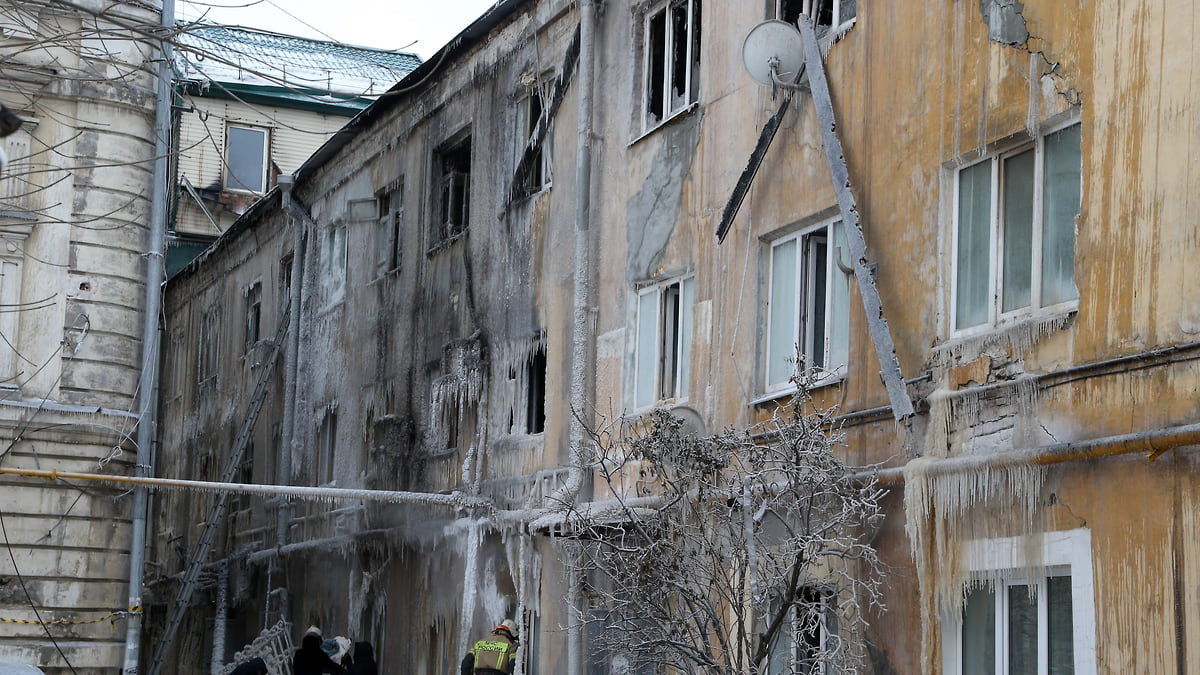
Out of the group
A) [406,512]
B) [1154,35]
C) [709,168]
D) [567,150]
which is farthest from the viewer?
[406,512]

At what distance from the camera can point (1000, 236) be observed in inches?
366

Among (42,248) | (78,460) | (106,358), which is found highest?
(42,248)

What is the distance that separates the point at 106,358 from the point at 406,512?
5.65 meters

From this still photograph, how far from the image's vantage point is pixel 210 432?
28.1 meters

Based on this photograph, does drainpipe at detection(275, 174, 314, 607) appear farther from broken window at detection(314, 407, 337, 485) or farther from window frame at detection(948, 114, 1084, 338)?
window frame at detection(948, 114, 1084, 338)

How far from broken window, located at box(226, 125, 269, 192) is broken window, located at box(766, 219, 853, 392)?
2225 centimetres

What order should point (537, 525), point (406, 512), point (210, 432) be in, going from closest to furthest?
point (537, 525)
point (406, 512)
point (210, 432)

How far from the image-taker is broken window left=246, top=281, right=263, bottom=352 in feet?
85.1

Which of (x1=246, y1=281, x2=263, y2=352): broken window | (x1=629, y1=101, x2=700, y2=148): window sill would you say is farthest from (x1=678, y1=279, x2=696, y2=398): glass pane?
(x1=246, y1=281, x2=263, y2=352): broken window

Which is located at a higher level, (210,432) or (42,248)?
(42,248)

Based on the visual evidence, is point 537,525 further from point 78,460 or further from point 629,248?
point 78,460

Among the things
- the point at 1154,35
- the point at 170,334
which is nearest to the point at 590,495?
the point at 1154,35

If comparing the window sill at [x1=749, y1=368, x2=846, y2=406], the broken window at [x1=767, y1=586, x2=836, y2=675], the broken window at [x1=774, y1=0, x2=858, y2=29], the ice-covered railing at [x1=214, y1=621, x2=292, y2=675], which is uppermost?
the broken window at [x1=774, y1=0, x2=858, y2=29]

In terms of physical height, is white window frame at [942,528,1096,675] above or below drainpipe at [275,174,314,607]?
below
